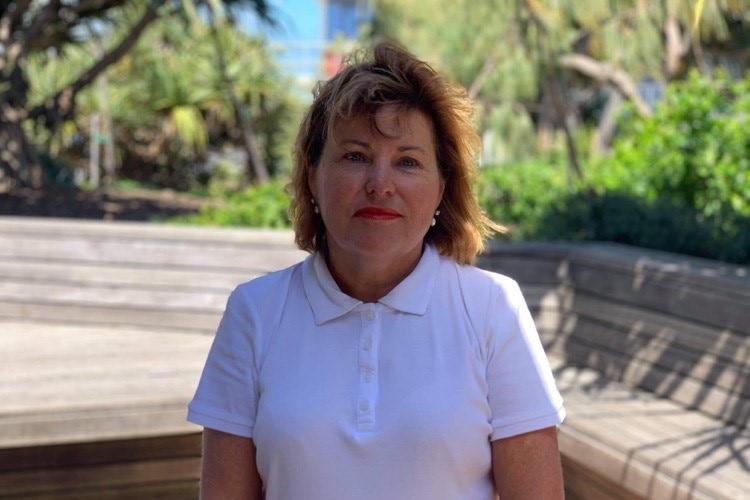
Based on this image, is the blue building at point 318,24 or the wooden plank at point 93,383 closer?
the wooden plank at point 93,383

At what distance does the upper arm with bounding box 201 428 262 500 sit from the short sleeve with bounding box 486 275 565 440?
411 mm

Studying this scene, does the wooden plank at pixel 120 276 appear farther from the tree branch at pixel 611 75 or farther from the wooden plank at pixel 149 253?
the tree branch at pixel 611 75

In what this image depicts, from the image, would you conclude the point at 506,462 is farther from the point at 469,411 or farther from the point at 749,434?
the point at 749,434

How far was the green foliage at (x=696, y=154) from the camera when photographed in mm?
6094

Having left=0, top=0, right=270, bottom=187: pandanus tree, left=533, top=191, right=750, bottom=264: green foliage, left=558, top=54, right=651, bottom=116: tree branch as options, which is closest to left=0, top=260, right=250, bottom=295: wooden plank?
left=533, top=191, right=750, bottom=264: green foliage

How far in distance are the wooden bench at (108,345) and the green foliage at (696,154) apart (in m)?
2.39

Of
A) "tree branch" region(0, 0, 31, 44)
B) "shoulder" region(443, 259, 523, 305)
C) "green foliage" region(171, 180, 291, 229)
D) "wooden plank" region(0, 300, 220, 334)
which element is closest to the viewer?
"shoulder" region(443, 259, 523, 305)

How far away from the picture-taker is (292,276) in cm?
189

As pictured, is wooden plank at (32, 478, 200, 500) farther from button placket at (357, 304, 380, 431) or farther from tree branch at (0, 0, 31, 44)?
tree branch at (0, 0, 31, 44)

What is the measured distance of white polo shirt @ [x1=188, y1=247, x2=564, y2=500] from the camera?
169cm

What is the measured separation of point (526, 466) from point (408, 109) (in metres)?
0.61

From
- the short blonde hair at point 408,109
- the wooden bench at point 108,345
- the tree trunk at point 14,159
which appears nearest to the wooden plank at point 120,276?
the wooden bench at point 108,345

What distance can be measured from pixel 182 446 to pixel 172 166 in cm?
1397

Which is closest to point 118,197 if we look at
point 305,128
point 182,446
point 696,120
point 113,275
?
point 113,275
